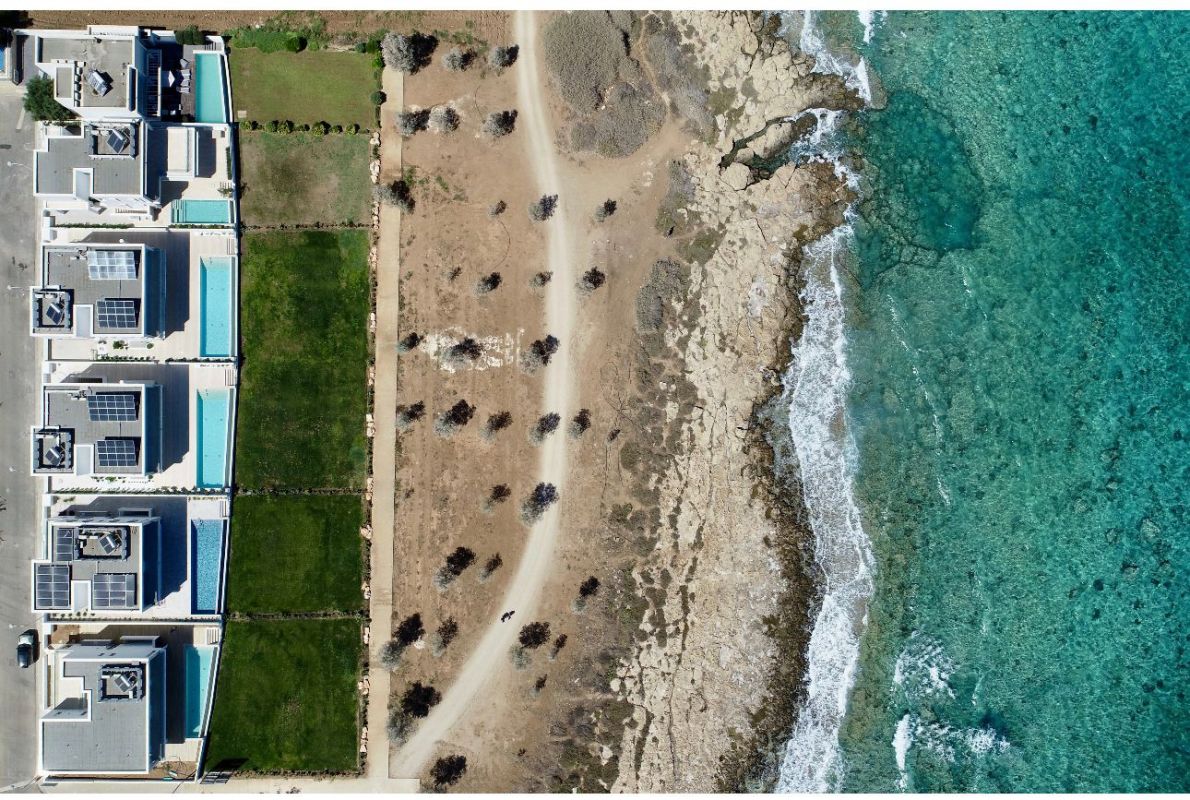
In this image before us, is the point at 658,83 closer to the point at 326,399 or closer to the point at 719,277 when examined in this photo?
the point at 719,277

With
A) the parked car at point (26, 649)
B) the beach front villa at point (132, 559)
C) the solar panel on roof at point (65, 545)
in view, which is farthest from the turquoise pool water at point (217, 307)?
the parked car at point (26, 649)

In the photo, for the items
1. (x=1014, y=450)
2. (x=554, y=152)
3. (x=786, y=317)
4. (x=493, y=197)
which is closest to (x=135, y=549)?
(x=493, y=197)

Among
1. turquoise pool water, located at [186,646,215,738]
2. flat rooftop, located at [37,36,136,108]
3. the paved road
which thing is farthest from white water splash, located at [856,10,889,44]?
turquoise pool water, located at [186,646,215,738]

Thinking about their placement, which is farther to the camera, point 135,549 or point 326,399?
point 326,399

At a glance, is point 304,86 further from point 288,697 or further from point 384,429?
point 288,697

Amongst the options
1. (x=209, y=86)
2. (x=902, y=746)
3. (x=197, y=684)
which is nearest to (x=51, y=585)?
(x=197, y=684)

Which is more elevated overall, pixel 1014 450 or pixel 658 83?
pixel 658 83

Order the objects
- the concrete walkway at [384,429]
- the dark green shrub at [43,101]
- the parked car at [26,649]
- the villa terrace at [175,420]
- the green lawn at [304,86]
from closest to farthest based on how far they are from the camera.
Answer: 1. the dark green shrub at [43,101]
2. the villa terrace at [175,420]
3. the parked car at [26,649]
4. the green lawn at [304,86]
5. the concrete walkway at [384,429]

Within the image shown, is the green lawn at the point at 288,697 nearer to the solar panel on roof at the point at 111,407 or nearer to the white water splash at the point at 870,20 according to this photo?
the solar panel on roof at the point at 111,407
